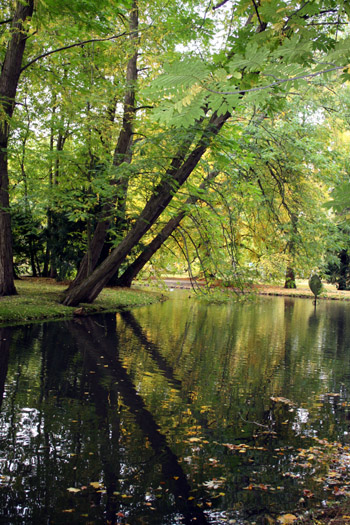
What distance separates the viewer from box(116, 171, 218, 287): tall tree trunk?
52.5ft

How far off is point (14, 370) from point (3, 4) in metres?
9.06

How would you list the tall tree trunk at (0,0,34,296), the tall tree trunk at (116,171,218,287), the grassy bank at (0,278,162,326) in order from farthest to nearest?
the tall tree trunk at (116,171,218,287) → the grassy bank at (0,278,162,326) → the tall tree trunk at (0,0,34,296)

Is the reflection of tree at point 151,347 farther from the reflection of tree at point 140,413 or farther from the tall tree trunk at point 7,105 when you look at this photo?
the tall tree trunk at point 7,105

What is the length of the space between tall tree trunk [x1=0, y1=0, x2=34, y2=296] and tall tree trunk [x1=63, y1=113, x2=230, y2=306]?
2.17 meters

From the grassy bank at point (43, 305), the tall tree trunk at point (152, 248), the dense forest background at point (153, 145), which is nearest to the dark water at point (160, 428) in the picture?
the grassy bank at point (43, 305)

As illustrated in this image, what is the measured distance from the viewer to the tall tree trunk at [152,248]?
16.0m

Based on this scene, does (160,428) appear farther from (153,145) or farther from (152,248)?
(152,248)

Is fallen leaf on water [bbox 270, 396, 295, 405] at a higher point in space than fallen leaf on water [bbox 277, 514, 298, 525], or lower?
higher

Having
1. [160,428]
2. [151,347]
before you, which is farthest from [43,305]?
[160,428]

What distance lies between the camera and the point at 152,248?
1981 cm

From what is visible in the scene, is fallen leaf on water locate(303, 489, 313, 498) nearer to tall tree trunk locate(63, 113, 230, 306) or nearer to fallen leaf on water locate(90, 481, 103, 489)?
fallen leaf on water locate(90, 481, 103, 489)

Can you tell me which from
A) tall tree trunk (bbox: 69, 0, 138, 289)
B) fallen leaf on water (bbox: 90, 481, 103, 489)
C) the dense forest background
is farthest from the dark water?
tall tree trunk (bbox: 69, 0, 138, 289)

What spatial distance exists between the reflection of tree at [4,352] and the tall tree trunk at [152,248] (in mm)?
6214

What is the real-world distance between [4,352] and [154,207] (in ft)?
16.8
